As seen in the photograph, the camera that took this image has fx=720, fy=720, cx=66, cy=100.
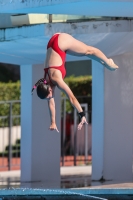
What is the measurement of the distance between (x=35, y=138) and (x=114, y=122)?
7.13 feet

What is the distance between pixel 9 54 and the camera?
52.4 feet

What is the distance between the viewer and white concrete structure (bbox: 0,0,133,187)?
45.0ft

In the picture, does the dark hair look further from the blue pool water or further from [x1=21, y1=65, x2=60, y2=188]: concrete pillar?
[x1=21, y1=65, x2=60, y2=188]: concrete pillar

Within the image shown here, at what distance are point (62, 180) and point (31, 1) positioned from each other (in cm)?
626

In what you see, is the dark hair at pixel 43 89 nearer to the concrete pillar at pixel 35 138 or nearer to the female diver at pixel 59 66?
the female diver at pixel 59 66

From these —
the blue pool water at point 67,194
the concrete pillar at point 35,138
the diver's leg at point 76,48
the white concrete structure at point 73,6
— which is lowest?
the blue pool water at point 67,194

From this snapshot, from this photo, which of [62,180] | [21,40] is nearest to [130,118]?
[62,180]

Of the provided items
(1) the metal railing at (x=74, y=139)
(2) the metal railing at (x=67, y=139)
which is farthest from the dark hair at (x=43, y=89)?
(1) the metal railing at (x=74, y=139)

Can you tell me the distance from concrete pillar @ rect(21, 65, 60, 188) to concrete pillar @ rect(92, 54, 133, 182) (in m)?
1.56

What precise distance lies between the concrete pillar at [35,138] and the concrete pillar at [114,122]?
1556 millimetres

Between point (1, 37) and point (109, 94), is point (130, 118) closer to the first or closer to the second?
point (109, 94)

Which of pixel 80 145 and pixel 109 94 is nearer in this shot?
pixel 109 94

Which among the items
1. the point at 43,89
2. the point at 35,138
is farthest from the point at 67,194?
the point at 35,138

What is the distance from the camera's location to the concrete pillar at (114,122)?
16.2m
